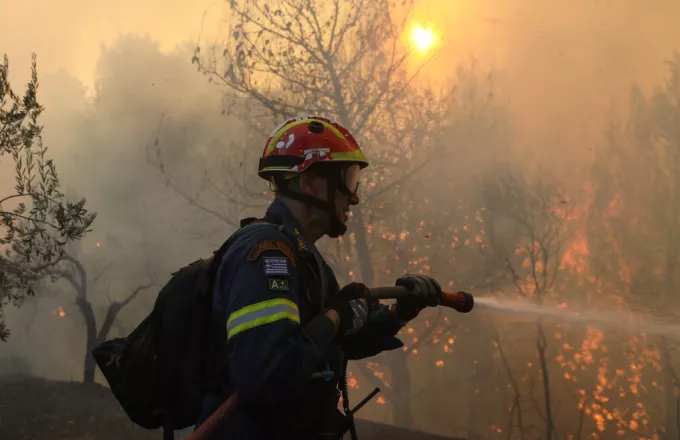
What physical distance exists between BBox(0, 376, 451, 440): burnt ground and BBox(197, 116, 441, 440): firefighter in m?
7.25

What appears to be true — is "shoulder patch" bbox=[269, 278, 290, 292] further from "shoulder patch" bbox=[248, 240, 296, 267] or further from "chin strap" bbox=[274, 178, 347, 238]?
"chin strap" bbox=[274, 178, 347, 238]

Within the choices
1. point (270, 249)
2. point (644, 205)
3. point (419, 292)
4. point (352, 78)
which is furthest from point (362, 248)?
point (270, 249)

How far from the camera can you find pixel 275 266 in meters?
1.87

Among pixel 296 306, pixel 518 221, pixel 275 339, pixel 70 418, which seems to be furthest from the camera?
pixel 518 221

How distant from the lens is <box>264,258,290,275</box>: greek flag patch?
6.07 feet

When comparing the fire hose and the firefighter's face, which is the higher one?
the firefighter's face

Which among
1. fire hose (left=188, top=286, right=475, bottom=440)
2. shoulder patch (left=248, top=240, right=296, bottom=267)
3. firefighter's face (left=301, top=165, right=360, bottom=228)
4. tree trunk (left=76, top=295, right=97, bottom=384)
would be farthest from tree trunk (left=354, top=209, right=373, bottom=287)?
shoulder patch (left=248, top=240, right=296, bottom=267)

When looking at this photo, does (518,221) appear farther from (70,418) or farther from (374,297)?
(374,297)

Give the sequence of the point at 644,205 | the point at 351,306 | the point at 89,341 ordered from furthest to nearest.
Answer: the point at 644,205 → the point at 89,341 → the point at 351,306

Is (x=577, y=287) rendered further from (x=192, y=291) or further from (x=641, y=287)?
(x=192, y=291)

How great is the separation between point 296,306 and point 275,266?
140 millimetres

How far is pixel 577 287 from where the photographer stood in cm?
1814

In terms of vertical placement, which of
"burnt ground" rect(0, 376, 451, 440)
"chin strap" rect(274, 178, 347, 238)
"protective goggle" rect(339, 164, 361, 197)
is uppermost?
"protective goggle" rect(339, 164, 361, 197)

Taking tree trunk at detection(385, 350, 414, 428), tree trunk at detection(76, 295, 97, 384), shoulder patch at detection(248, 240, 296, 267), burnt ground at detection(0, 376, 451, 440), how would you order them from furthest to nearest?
tree trunk at detection(385, 350, 414, 428), tree trunk at detection(76, 295, 97, 384), burnt ground at detection(0, 376, 451, 440), shoulder patch at detection(248, 240, 296, 267)
